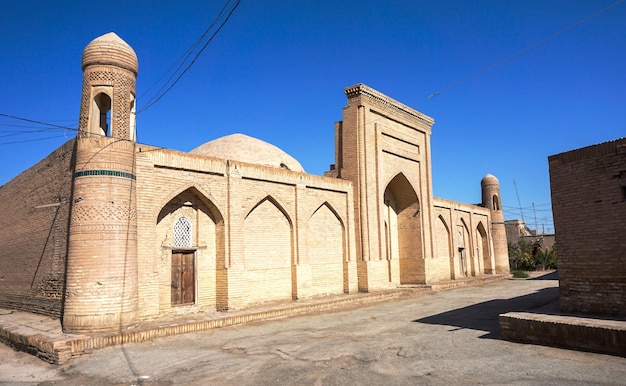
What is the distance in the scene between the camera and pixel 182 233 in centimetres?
1130

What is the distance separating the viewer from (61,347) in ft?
24.8

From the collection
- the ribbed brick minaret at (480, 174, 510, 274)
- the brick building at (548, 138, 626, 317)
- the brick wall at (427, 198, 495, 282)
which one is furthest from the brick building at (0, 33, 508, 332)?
the ribbed brick minaret at (480, 174, 510, 274)

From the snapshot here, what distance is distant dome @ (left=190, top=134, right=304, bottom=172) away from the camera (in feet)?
58.0

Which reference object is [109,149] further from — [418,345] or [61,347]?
[418,345]

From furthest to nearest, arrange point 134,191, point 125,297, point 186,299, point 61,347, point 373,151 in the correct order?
point 373,151 → point 186,299 → point 134,191 → point 125,297 → point 61,347

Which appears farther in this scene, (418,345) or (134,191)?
(134,191)

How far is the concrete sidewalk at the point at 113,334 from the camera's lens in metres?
7.76

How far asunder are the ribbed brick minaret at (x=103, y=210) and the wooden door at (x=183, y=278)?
1.65m

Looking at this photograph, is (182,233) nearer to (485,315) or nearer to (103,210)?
(103,210)

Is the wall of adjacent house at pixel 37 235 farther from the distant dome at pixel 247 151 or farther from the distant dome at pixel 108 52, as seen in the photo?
the distant dome at pixel 247 151

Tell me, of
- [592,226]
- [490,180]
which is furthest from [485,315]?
[490,180]

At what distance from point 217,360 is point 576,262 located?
19.4ft

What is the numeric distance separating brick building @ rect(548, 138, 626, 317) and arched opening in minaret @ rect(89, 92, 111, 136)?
9.11m

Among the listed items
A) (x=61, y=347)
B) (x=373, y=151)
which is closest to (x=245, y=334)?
(x=61, y=347)
